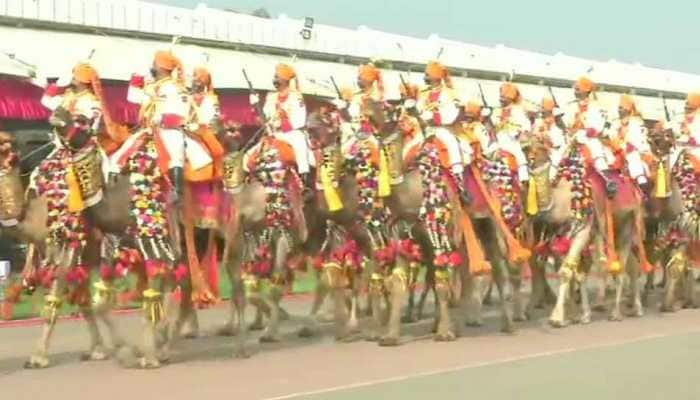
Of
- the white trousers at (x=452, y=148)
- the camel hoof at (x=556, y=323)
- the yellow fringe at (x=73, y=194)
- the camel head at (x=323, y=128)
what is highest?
the camel head at (x=323, y=128)

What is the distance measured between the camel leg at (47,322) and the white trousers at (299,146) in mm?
2933

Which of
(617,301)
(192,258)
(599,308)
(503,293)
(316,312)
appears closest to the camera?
(192,258)

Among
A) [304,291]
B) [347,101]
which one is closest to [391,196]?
[347,101]

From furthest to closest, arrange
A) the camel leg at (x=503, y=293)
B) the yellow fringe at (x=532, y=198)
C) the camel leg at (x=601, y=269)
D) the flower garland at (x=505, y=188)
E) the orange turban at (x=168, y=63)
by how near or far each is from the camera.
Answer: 1. the camel leg at (x=601, y=269)
2. the yellow fringe at (x=532, y=198)
3. the camel leg at (x=503, y=293)
4. the flower garland at (x=505, y=188)
5. the orange turban at (x=168, y=63)

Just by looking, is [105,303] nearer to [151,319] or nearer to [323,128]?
[151,319]

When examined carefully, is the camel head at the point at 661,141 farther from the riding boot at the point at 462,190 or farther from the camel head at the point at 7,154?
the camel head at the point at 7,154

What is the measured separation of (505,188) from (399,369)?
4.10 m

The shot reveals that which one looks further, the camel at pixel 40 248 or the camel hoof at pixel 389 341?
the camel hoof at pixel 389 341

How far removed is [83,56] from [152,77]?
11.7 metres

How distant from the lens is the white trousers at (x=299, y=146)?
1479 cm

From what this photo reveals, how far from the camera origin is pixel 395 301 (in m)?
14.6

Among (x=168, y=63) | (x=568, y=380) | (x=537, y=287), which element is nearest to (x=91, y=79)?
(x=168, y=63)

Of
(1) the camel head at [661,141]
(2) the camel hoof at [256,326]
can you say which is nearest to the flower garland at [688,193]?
(1) the camel head at [661,141]

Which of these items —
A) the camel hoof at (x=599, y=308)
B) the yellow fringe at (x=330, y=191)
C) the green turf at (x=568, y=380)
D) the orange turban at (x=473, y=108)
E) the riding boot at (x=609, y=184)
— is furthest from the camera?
the camel hoof at (x=599, y=308)
